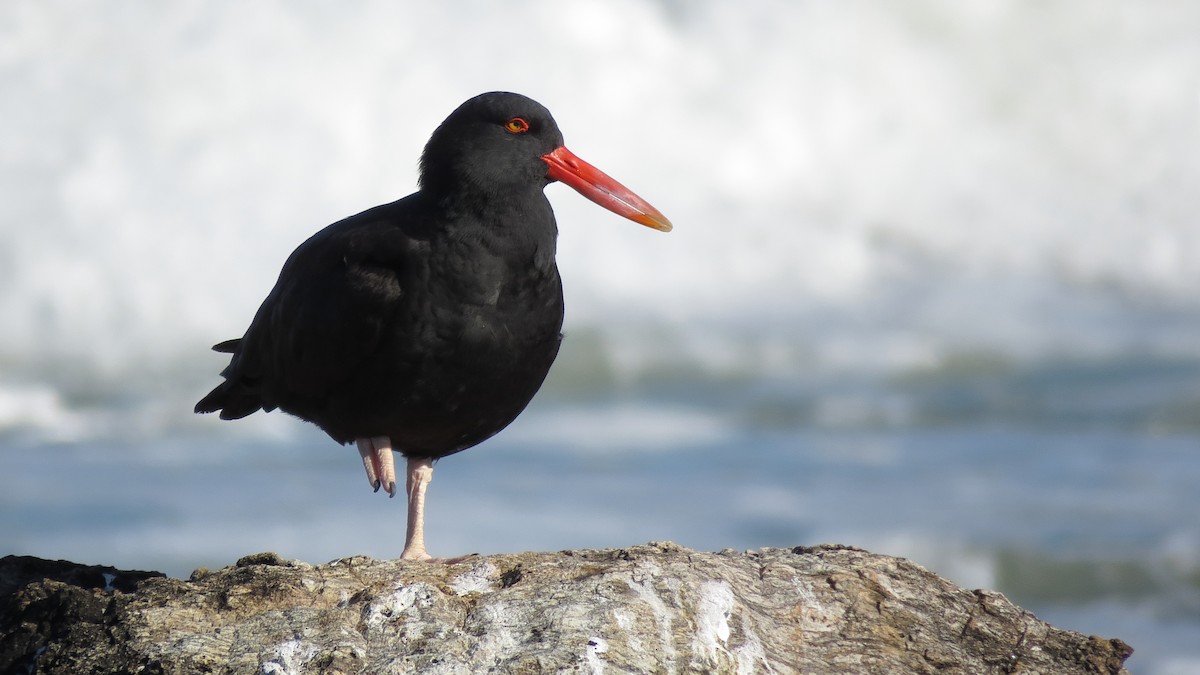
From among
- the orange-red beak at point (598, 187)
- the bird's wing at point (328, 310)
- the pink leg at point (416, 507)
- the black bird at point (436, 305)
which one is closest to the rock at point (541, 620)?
the pink leg at point (416, 507)

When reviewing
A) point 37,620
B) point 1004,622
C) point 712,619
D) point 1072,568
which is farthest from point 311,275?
point 1072,568

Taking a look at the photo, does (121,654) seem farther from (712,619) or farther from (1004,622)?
(1004,622)

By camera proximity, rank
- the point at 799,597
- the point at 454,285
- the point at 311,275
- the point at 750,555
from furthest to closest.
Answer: the point at 311,275 → the point at 454,285 → the point at 750,555 → the point at 799,597

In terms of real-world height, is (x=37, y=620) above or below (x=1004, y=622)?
below

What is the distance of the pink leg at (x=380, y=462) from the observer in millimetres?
7086

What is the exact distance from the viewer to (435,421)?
271 inches

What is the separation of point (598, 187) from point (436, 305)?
1338 mm

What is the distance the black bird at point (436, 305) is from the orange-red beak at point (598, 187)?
1cm

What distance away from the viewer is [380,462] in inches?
280

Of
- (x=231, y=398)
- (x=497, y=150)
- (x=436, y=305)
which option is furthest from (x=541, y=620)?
(x=231, y=398)

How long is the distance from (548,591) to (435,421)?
1.62m

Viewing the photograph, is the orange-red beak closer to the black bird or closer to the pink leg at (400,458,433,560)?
the black bird

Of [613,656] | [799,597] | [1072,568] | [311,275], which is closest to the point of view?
[613,656]

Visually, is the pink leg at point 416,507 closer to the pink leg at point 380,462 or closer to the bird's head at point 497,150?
the pink leg at point 380,462
